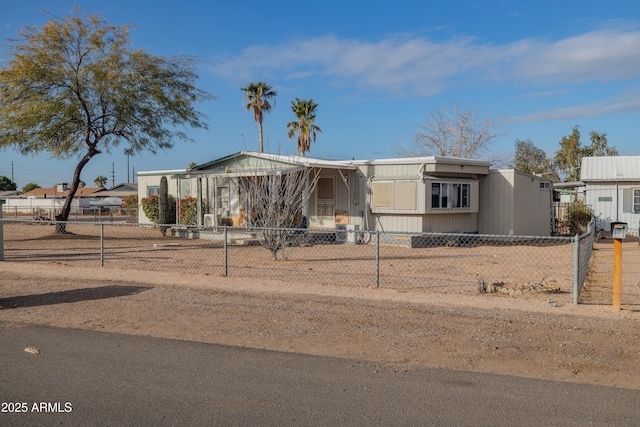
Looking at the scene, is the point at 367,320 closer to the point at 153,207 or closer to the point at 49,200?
the point at 153,207

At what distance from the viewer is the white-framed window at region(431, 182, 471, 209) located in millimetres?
19891

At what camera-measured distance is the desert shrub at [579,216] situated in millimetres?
25261

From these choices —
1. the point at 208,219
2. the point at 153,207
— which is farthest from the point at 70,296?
the point at 153,207

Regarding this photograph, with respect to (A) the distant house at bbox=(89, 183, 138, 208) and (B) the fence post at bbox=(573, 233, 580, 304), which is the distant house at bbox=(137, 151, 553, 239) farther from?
(A) the distant house at bbox=(89, 183, 138, 208)

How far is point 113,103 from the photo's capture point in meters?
22.3

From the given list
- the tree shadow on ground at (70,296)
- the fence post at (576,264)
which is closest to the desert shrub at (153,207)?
the tree shadow on ground at (70,296)

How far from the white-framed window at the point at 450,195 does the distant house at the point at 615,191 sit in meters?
8.63

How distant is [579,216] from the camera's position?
83.5ft

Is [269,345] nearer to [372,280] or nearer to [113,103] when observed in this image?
[372,280]

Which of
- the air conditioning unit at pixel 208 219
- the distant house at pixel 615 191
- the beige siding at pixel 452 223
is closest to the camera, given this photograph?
the beige siding at pixel 452 223

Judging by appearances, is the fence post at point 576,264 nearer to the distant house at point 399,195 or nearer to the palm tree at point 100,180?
the distant house at point 399,195

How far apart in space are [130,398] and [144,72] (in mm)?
19725

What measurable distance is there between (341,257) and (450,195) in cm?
583

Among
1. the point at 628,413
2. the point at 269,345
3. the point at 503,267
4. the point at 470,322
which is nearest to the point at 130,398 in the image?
the point at 269,345
